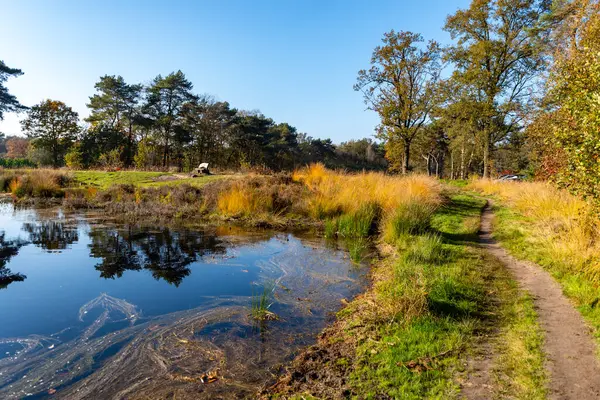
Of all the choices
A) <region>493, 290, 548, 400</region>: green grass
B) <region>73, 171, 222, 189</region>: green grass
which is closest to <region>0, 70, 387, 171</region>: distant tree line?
<region>73, 171, 222, 189</region>: green grass

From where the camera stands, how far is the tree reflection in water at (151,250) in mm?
6867

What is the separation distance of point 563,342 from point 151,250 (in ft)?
25.5

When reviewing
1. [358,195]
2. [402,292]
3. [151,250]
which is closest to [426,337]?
[402,292]

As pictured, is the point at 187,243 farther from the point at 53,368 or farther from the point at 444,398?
Result: the point at 444,398

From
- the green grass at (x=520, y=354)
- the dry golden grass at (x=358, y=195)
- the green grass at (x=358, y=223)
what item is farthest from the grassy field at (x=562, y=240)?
the green grass at (x=358, y=223)

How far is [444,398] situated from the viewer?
2.76 m

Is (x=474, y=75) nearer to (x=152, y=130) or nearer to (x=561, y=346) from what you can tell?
(x=561, y=346)

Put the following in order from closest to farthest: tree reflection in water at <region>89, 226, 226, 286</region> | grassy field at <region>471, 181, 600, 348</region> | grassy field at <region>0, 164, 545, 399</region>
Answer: grassy field at <region>0, 164, 545, 399</region>
grassy field at <region>471, 181, 600, 348</region>
tree reflection in water at <region>89, 226, 226, 286</region>

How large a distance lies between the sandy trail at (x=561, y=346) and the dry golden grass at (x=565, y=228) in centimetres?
50

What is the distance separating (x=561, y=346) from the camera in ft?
11.4

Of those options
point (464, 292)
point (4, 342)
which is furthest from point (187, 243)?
point (464, 292)

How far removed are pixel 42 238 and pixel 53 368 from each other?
723cm

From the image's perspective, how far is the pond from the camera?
3.41 metres

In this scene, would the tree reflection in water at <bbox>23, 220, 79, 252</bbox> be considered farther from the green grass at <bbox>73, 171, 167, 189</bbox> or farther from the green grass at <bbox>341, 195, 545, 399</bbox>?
the green grass at <bbox>341, 195, 545, 399</bbox>
